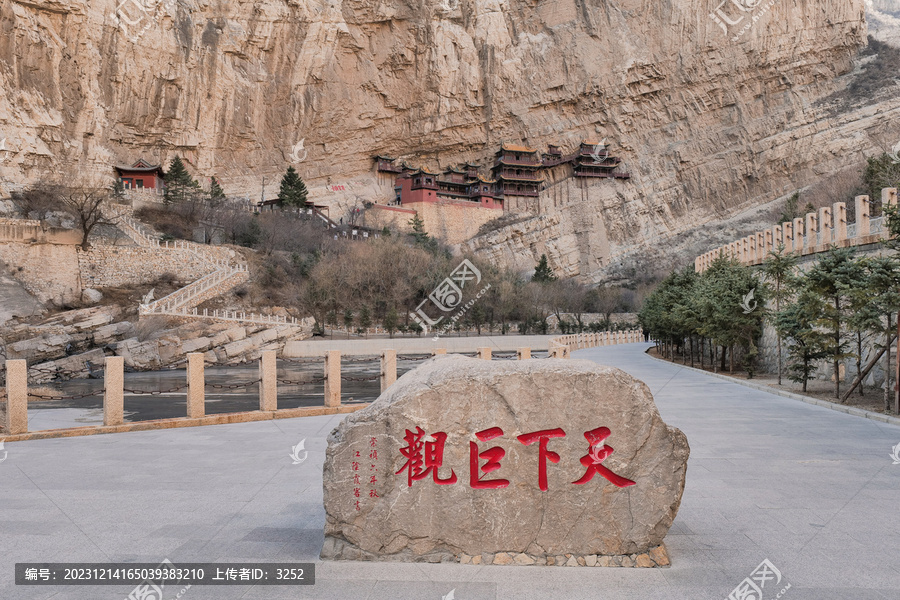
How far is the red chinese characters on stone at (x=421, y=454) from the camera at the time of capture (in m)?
3.59

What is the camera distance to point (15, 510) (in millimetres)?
4414

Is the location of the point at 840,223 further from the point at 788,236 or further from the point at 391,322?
the point at 391,322

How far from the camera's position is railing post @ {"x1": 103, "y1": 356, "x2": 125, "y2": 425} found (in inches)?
308

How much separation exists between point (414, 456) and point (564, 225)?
2003 inches

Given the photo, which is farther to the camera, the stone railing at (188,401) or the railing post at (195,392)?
the railing post at (195,392)

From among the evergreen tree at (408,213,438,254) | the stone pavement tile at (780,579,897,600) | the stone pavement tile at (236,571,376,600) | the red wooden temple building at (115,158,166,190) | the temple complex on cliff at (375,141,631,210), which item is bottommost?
the stone pavement tile at (236,571,376,600)

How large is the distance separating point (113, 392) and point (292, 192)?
38260mm

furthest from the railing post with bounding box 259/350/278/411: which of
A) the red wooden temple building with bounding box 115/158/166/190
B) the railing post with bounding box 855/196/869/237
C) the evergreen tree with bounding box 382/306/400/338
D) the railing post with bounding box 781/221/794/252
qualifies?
the red wooden temple building with bounding box 115/158/166/190

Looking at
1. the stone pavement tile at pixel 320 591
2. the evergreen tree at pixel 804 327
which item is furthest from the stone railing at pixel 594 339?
the stone pavement tile at pixel 320 591

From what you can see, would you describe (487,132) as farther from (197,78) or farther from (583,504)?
(583,504)

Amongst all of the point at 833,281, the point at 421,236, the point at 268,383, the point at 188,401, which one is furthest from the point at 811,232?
the point at 421,236

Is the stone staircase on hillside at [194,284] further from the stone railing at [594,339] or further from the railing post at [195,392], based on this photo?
the railing post at [195,392]

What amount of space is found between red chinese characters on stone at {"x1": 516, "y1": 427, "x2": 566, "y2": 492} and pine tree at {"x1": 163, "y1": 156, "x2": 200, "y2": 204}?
4036 centimetres

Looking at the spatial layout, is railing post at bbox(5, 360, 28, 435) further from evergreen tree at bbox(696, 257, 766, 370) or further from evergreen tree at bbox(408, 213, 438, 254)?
evergreen tree at bbox(408, 213, 438, 254)
